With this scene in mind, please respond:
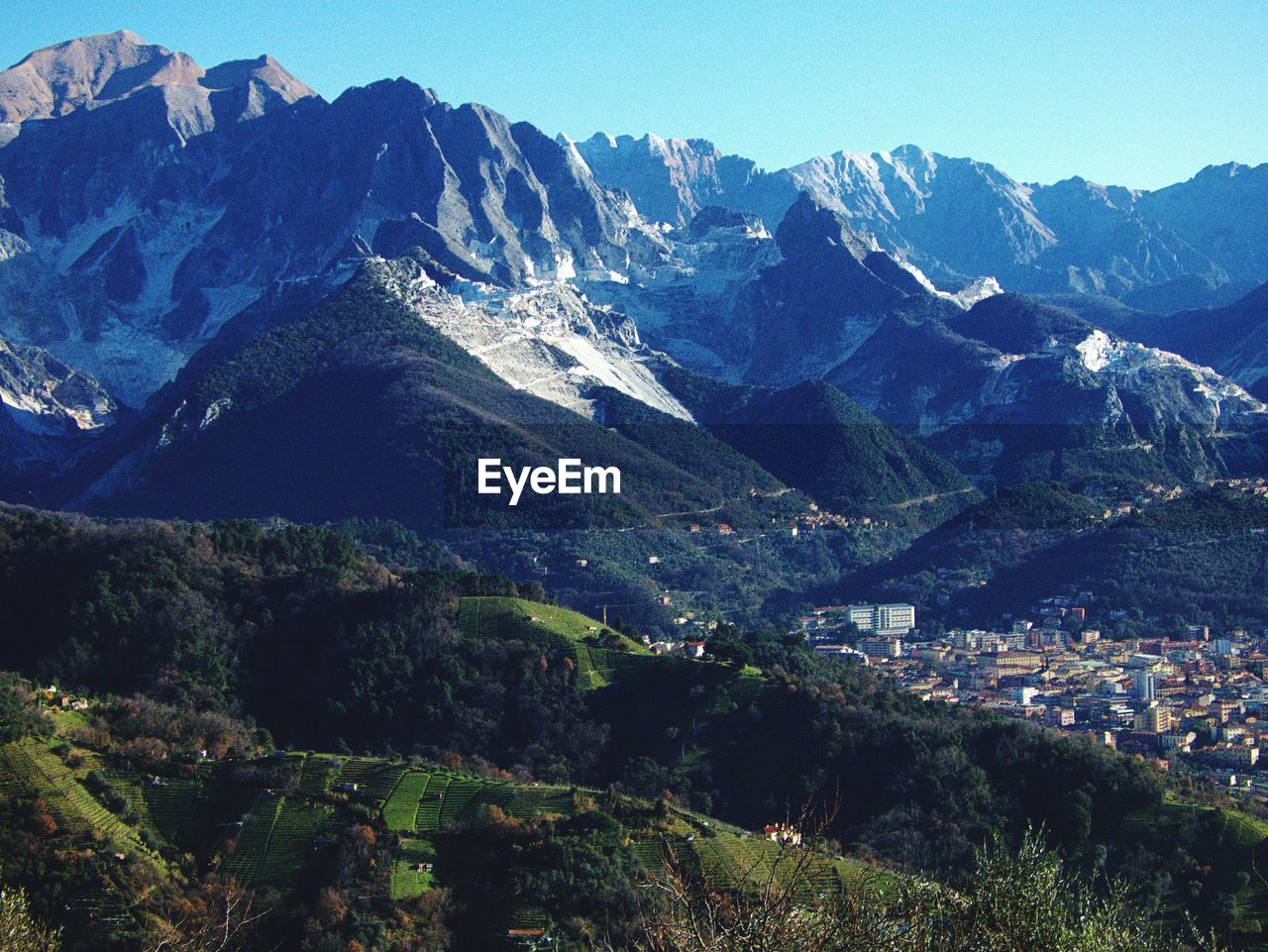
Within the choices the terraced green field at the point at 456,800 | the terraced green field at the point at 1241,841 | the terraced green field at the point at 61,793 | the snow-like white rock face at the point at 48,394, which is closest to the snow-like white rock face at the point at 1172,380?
the snow-like white rock face at the point at 48,394

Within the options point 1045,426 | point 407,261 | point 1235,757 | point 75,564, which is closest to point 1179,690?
point 1235,757

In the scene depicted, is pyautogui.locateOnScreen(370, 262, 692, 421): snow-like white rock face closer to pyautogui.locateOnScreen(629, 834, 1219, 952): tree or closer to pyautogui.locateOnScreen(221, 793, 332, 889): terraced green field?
pyautogui.locateOnScreen(221, 793, 332, 889): terraced green field

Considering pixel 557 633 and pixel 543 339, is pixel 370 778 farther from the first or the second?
pixel 543 339

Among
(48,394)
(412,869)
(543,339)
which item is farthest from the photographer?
(48,394)

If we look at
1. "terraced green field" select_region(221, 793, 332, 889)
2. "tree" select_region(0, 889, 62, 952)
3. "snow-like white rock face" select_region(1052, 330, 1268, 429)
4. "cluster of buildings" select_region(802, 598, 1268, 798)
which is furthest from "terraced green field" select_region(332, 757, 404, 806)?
"snow-like white rock face" select_region(1052, 330, 1268, 429)

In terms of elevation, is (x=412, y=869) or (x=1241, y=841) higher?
(x=1241, y=841)

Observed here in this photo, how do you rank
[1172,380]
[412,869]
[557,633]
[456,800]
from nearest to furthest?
[412,869], [456,800], [557,633], [1172,380]

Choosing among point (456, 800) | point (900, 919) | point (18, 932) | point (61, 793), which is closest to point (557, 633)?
point (456, 800)

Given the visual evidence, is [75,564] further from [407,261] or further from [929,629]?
[407,261]
